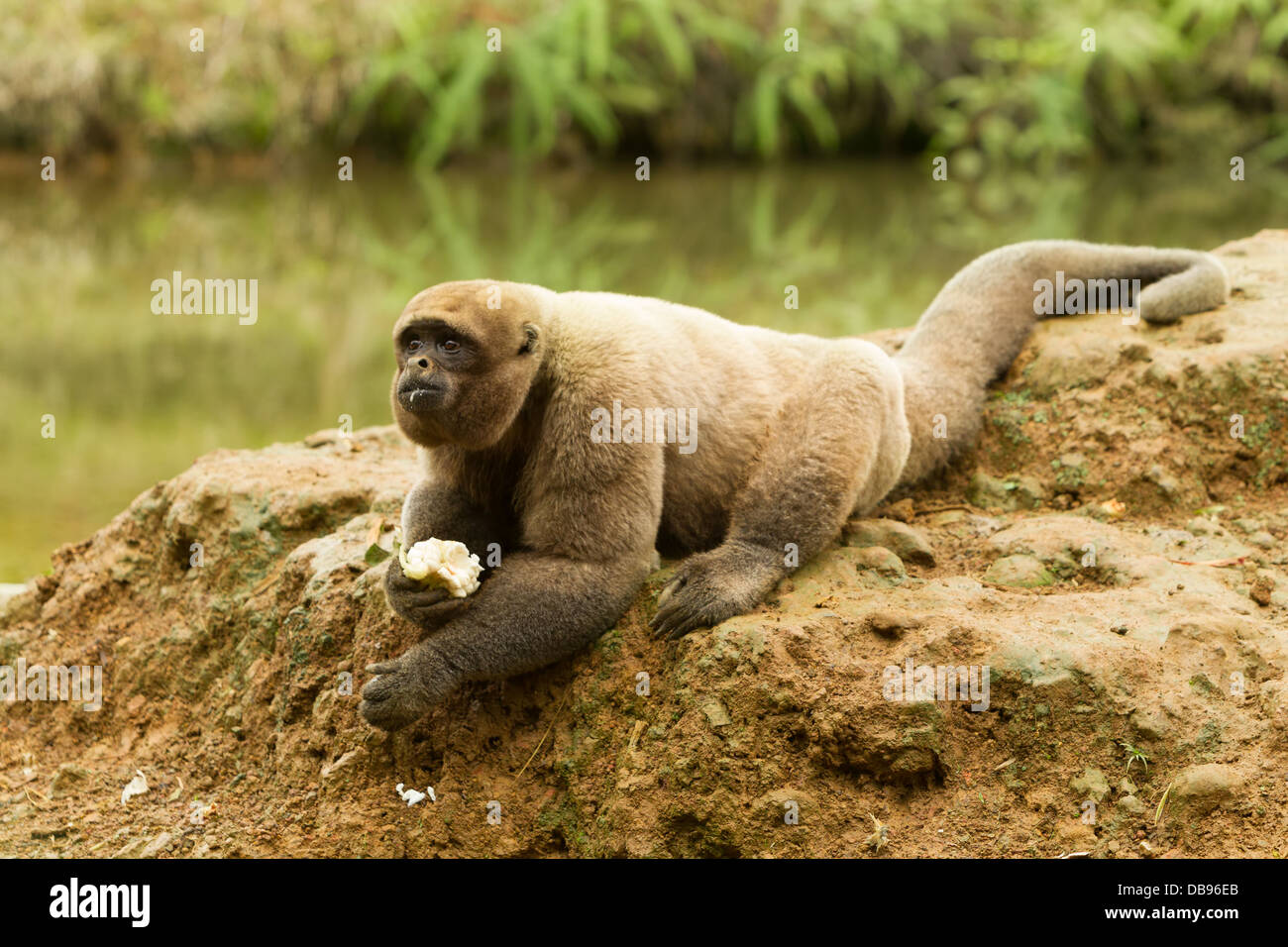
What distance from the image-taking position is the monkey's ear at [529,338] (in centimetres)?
711

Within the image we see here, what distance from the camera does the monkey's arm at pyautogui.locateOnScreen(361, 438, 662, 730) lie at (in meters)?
6.83

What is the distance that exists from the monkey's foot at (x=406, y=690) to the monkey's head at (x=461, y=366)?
1.12 meters

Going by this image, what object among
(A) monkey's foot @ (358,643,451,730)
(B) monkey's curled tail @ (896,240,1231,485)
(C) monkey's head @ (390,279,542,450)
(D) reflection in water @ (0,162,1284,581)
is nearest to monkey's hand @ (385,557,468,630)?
(A) monkey's foot @ (358,643,451,730)

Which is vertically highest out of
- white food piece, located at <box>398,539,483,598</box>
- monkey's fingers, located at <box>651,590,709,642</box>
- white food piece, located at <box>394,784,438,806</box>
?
white food piece, located at <box>398,539,483,598</box>

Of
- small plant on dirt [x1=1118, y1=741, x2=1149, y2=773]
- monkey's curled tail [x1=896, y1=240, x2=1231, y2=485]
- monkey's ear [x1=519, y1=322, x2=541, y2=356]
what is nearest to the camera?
small plant on dirt [x1=1118, y1=741, x2=1149, y2=773]

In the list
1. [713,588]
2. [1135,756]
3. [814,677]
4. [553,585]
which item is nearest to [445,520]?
[553,585]

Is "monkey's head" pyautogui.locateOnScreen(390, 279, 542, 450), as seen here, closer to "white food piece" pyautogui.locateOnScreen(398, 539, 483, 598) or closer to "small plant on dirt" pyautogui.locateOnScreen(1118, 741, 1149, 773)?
"white food piece" pyautogui.locateOnScreen(398, 539, 483, 598)

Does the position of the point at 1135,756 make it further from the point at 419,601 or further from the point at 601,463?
the point at 419,601

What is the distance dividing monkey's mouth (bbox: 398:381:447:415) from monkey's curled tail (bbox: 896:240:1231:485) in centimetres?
329

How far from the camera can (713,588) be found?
7.07 m

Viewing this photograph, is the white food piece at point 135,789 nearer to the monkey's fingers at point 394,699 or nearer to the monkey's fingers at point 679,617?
the monkey's fingers at point 394,699

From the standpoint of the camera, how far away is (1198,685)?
21.9 feet

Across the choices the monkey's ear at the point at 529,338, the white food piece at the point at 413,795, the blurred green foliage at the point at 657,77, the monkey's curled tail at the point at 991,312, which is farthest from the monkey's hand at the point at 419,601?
the blurred green foliage at the point at 657,77
